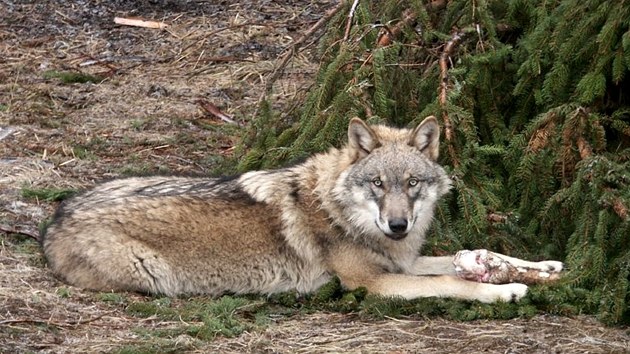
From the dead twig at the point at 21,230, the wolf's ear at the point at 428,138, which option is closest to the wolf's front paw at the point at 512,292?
the wolf's ear at the point at 428,138

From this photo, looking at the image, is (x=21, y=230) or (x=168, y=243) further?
(x=21, y=230)

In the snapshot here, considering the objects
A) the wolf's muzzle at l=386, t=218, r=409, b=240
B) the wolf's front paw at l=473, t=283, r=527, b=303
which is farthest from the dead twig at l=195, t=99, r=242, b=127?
the wolf's front paw at l=473, t=283, r=527, b=303

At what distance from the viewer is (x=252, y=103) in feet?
39.2

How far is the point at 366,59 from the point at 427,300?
89.1 inches

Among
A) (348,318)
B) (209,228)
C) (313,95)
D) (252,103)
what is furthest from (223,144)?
(348,318)

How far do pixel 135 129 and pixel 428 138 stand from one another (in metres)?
4.99

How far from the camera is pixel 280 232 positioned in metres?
7.16

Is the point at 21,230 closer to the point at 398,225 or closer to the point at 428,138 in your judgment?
the point at 398,225

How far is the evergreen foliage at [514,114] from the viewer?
6.51m

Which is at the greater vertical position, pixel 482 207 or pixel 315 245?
pixel 482 207

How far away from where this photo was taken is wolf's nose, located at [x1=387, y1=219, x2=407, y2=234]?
6.59 metres

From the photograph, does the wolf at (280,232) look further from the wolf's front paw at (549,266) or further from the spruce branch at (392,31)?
the spruce branch at (392,31)

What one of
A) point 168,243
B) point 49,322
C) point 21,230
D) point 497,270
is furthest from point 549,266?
point 21,230

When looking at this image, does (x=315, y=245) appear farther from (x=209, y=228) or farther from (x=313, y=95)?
(x=313, y=95)
